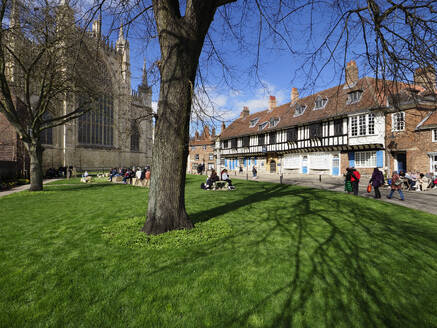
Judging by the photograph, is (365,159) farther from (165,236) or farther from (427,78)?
(165,236)

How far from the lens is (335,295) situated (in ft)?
9.64

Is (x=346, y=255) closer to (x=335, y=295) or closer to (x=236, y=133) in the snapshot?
(x=335, y=295)

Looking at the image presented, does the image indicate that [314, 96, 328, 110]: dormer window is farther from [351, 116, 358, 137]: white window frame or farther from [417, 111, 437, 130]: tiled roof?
[417, 111, 437, 130]: tiled roof

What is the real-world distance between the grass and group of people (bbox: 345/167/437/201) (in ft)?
17.4

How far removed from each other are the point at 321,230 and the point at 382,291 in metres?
2.37

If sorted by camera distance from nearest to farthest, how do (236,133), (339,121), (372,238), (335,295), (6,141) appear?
(335,295)
(372,238)
(6,141)
(339,121)
(236,133)

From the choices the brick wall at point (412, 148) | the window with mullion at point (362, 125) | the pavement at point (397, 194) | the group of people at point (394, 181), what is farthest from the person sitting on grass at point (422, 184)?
the window with mullion at point (362, 125)

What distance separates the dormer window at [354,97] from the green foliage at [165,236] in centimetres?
A: 2277

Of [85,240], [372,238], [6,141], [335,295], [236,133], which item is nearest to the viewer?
[335,295]

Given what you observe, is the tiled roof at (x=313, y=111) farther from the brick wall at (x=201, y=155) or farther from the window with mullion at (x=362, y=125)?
the brick wall at (x=201, y=155)

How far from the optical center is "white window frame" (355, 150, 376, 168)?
67.9 ft

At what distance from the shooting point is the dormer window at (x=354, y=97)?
71.7 ft

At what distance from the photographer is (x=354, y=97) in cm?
2230

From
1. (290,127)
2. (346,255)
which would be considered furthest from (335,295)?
(290,127)
